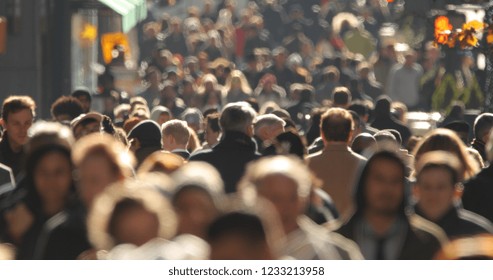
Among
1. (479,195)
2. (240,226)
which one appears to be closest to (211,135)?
(479,195)

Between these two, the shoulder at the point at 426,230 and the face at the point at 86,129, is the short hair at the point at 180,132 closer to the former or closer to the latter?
the face at the point at 86,129

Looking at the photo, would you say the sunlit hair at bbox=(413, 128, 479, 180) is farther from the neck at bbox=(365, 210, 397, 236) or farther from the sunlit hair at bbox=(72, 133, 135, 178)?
the neck at bbox=(365, 210, 397, 236)

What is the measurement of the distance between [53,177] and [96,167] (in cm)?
23

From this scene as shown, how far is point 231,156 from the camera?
510 inches

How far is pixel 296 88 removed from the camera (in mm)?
25938

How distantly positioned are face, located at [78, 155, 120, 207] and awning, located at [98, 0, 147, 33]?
19271 millimetres

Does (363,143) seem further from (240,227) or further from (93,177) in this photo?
(240,227)

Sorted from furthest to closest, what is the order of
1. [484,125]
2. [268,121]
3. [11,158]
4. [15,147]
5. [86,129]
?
[484,125]
[268,121]
[86,129]
[15,147]
[11,158]

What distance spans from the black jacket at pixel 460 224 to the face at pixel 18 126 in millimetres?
4838

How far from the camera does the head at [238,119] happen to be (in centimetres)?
1334

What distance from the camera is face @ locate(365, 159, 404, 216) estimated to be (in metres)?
9.48

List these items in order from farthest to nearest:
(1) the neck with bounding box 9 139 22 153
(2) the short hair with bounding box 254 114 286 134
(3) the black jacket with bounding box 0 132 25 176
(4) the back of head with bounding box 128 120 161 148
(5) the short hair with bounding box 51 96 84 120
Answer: (5) the short hair with bounding box 51 96 84 120 → (2) the short hair with bounding box 254 114 286 134 → (4) the back of head with bounding box 128 120 161 148 → (1) the neck with bounding box 9 139 22 153 → (3) the black jacket with bounding box 0 132 25 176

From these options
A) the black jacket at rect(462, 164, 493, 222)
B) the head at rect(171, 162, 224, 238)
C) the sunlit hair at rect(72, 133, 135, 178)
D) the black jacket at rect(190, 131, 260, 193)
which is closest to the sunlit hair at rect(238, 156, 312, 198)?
the head at rect(171, 162, 224, 238)
